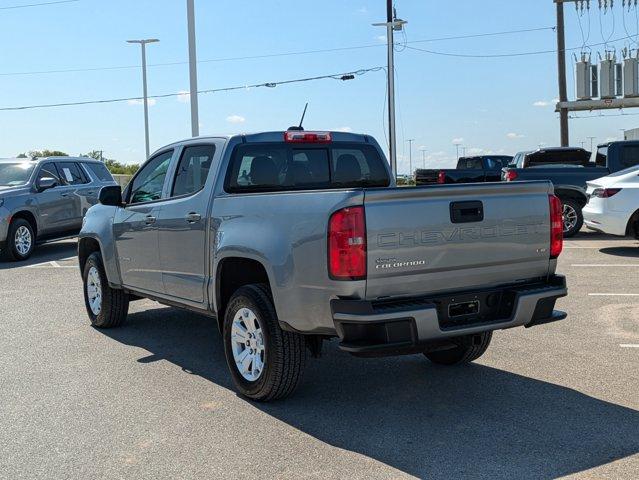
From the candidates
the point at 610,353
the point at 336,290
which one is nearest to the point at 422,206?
the point at 336,290

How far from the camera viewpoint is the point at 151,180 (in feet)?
22.6

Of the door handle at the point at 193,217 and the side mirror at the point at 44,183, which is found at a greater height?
the side mirror at the point at 44,183

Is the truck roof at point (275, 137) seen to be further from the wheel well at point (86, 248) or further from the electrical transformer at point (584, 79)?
the electrical transformer at point (584, 79)

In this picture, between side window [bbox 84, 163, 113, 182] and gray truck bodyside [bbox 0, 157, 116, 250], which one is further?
side window [bbox 84, 163, 113, 182]

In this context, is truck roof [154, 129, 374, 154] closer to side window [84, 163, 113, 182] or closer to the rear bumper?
the rear bumper

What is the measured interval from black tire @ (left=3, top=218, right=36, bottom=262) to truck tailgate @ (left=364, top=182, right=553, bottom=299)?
11.2 metres

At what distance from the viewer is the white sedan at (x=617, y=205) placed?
40.6ft

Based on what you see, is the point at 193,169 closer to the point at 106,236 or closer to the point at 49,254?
the point at 106,236

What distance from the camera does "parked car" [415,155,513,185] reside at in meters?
20.3

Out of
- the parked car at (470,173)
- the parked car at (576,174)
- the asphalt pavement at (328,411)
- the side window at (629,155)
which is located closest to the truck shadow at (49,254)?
the asphalt pavement at (328,411)

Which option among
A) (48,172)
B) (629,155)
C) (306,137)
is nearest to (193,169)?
(306,137)

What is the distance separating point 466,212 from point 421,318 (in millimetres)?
788

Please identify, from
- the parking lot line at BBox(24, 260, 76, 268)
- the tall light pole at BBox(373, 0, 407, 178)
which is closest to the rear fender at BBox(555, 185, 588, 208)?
the parking lot line at BBox(24, 260, 76, 268)

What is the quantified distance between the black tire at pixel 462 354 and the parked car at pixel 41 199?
10263 millimetres
